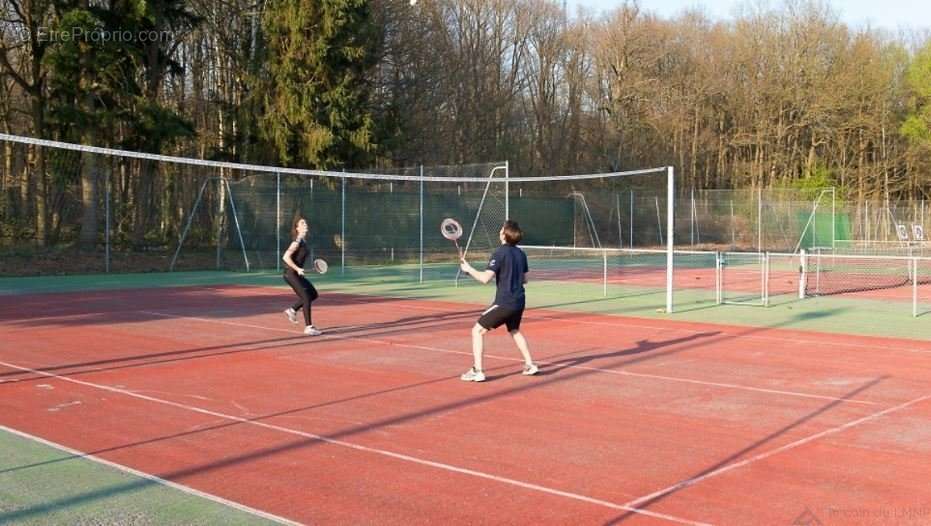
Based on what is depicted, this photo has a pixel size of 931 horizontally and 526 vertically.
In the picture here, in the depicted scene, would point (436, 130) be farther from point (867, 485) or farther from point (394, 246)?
point (867, 485)

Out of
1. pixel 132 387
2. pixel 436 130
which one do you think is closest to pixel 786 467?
pixel 132 387

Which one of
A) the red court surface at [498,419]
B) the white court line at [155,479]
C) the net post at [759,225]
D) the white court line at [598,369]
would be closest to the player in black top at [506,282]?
the red court surface at [498,419]

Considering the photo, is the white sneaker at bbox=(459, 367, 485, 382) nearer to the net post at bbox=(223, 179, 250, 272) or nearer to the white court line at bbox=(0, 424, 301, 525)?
the white court line at bbox=(0, 424, 301, 525)

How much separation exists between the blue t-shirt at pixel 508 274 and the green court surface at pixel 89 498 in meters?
5.02

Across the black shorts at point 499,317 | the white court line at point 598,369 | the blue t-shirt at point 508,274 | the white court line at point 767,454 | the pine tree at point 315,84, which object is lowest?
the white court line at point 767,454

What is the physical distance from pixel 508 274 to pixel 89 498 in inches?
223

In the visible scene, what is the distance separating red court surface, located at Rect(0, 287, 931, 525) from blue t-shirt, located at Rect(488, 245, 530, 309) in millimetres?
988

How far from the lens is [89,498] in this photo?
21.4 ft

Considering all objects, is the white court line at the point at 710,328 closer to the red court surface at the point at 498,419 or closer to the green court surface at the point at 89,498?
the red court surface at the point at 498,419

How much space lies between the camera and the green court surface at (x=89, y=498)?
6.11 m

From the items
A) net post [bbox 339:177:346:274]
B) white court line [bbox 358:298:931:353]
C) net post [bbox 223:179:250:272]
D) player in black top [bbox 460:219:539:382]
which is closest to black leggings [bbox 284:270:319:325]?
white court line [bbox 358:298:931:353]

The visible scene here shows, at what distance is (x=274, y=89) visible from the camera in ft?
135

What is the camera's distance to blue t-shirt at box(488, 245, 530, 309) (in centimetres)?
1103

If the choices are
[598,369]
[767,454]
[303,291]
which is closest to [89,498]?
[767,454]
